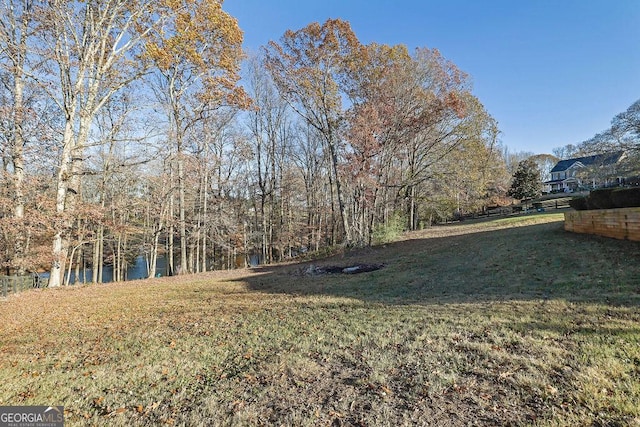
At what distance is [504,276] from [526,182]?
29.2m

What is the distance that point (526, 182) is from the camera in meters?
29.9

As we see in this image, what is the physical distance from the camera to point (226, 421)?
2316 mm

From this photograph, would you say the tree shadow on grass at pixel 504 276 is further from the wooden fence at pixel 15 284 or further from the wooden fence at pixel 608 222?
the wooden fence at pixel 15 284

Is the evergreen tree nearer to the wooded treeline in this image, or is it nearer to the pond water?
the wooded treeline

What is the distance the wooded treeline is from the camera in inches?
372

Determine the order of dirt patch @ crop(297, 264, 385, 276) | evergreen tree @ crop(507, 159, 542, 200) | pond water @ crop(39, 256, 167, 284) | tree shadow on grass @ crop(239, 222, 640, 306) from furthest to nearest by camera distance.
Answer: evergreen tree @ crop(507, 159, 542, 200) < pond water @ crop(39, 256, 167, 284) < dirt patch @ crop(297, 264, 385, 276) < tree shadow on grass @ crop(239, 222, 640, 306)

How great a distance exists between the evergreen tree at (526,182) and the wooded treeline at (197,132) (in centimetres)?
829

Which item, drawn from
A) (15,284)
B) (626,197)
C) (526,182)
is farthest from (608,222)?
(526,182)

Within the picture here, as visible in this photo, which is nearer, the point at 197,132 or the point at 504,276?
the point at 504,276

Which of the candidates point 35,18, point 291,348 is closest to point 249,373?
point 291,348

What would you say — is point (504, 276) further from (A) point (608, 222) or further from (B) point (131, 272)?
(B) point (131, 272)

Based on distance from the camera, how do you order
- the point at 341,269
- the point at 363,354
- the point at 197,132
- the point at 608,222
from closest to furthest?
the point at 363,354 < the point at 608,222 < the point at 341,269 < the point at 197,132

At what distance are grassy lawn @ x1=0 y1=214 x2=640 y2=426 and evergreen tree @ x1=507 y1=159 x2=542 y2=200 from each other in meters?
27.2

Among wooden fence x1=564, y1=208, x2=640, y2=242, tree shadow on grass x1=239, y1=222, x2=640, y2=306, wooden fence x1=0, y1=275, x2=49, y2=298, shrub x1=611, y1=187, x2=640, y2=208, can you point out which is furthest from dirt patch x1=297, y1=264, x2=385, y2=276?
wooden fence x1=0, y1=275, x2=49, y2=298
